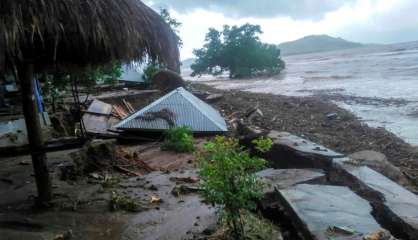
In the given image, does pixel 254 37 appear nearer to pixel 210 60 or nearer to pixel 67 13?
pixel 210 60

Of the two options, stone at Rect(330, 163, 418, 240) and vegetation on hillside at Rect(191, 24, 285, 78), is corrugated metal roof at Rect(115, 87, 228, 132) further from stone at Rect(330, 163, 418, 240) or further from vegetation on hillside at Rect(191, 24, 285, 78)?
vegetation on hillside at Rect(191, 24, 285, 78)

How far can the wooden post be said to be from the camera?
4355mm

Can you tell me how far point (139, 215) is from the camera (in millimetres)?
4457

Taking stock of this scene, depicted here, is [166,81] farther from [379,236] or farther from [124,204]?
[379,236]

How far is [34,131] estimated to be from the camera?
448 centimetres

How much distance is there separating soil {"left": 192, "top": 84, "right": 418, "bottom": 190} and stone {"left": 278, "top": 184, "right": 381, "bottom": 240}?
194cm

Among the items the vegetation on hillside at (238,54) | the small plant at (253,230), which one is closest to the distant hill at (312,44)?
the vegetation on hillside at (238,54)

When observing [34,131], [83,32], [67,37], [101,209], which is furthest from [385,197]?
[34,131]

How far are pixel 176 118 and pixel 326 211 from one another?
223 inches

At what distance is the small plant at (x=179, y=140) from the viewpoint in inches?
301

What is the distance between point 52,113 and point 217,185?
749cm

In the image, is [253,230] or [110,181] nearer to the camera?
[253,230]

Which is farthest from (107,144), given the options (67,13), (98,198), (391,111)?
(391,111)

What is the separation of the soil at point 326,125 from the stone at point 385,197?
1.17 m
